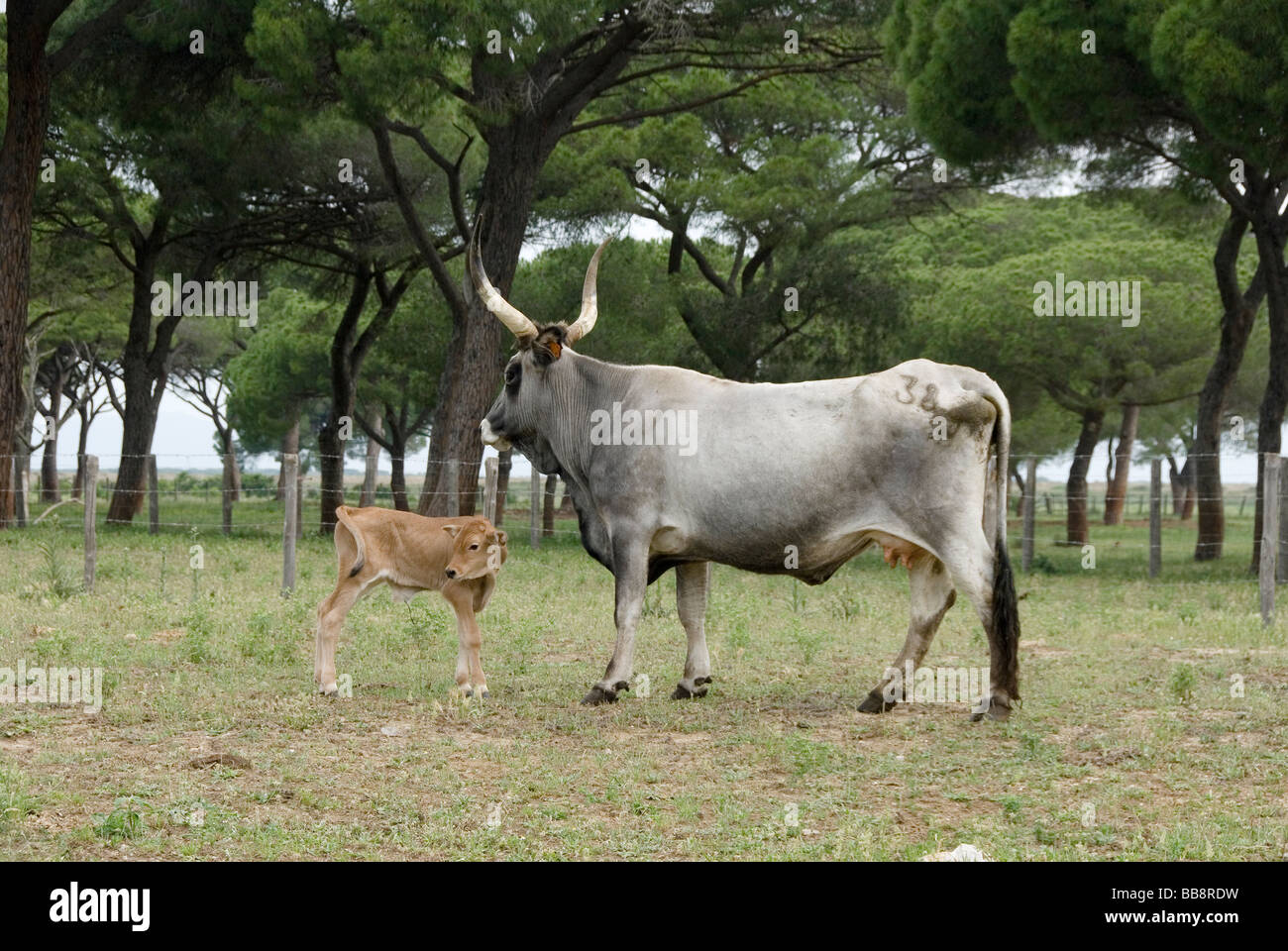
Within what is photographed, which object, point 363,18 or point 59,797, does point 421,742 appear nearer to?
point 59,797

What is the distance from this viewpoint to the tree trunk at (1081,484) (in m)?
24.4

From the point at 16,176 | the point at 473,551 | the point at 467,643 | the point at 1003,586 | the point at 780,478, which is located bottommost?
the point at 467,643

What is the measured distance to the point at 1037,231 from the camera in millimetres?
29391

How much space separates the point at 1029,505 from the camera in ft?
68.3

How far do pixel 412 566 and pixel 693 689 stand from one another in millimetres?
1769

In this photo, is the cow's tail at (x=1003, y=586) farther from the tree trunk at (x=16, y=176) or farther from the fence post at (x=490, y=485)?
the tree trunk at (x=16, y=176)

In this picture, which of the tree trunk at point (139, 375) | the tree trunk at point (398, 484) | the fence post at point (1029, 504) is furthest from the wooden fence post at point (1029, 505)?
the tree trunk at point (139, 375)

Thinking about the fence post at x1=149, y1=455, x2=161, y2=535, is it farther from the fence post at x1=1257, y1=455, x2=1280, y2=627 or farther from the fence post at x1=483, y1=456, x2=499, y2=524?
the fence post at x1=1257, y1=455, x2=1280, y2=627

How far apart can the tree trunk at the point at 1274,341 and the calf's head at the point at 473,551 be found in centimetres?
1331

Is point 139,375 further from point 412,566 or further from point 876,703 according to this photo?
point 876,703

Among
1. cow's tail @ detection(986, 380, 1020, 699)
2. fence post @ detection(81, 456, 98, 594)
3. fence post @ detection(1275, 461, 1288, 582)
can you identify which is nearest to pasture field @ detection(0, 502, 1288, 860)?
cow's tail @ detection(986, 380, 1020, 699)

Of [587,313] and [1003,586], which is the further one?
[587,313]

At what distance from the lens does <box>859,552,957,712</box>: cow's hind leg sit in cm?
823

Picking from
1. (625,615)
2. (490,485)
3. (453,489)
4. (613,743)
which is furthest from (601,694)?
(453,489)
